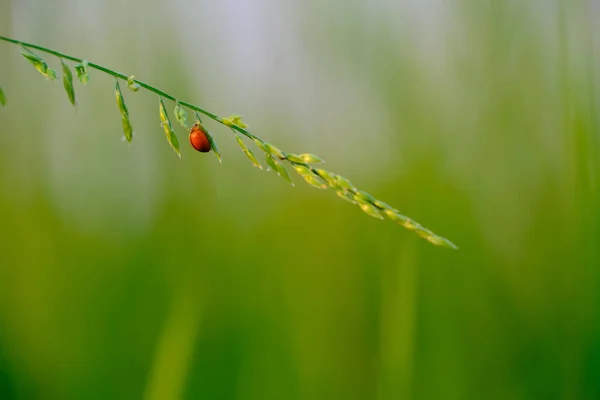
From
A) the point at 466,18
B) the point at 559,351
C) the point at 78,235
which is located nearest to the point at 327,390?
the point at 559,351

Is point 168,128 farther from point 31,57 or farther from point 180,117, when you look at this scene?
point 31,57

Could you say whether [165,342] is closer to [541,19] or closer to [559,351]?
[559,351]

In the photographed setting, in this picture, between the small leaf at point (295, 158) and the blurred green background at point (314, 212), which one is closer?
the small leaf at point (295, 158)

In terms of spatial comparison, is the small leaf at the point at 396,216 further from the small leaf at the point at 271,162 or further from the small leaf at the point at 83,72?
the small leaf at the point at 83,72

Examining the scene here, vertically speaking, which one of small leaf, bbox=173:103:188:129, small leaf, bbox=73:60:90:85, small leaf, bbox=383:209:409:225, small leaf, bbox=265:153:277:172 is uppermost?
small leaf, bbox=173:103:188:129

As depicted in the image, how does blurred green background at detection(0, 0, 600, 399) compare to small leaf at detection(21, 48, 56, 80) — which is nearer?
small leaf at detection(21, 48, 56, 80)

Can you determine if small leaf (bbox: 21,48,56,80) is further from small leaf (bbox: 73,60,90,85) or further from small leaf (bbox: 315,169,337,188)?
small leaf (bbox: 315,169,337,188)

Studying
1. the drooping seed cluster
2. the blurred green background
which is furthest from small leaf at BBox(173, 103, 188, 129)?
the blurred green background

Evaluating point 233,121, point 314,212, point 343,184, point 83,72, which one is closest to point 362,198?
point 343,184

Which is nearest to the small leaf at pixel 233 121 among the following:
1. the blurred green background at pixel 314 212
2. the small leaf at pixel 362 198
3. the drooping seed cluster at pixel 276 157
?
the drooping seed cluster at pixel 276 157
